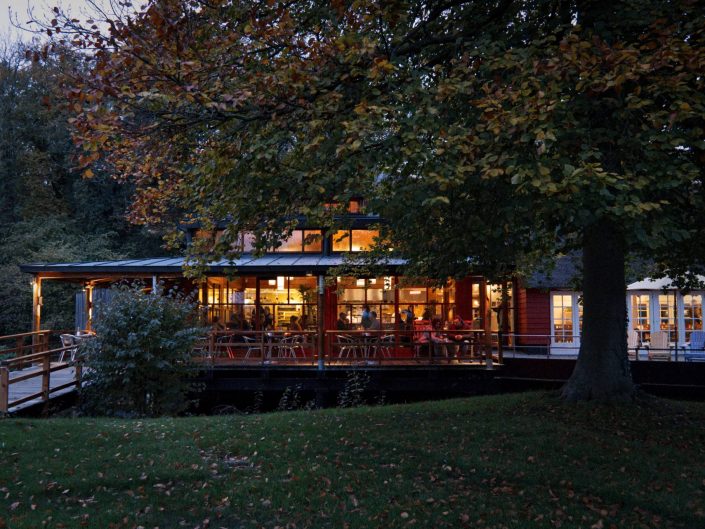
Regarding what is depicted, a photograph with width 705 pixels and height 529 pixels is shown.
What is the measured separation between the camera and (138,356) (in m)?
12.8

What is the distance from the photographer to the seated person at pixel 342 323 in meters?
19.9

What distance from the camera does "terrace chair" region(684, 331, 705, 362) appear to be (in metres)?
18.3

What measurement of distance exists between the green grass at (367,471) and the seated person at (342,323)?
29.0 ft

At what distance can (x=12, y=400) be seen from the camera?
12820mm

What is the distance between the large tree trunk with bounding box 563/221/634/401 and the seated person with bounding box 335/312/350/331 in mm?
9458

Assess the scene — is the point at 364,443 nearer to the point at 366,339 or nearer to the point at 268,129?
the point at 268,129

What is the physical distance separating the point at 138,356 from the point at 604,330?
866 centimetres

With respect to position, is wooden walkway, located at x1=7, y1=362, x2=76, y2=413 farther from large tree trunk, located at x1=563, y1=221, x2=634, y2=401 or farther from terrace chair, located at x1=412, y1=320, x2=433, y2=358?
large tree trunk, located at x1=563, y1=221, x2=634, y2=401

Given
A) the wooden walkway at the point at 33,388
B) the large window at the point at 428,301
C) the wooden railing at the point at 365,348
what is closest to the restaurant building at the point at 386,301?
the large window at the point at 428,301

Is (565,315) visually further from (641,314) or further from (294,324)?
(294,324)

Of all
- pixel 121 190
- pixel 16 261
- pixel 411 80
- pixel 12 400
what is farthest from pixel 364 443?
pixel 121 190

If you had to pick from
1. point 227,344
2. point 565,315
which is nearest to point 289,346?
point 227,344

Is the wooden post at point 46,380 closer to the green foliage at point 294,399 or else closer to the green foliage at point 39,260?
the green foliage at point 294,399

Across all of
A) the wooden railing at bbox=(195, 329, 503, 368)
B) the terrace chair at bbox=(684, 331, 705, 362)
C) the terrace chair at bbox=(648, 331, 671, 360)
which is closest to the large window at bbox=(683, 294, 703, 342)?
the terrace chair at bbox=(684, 331, 705, 362)
